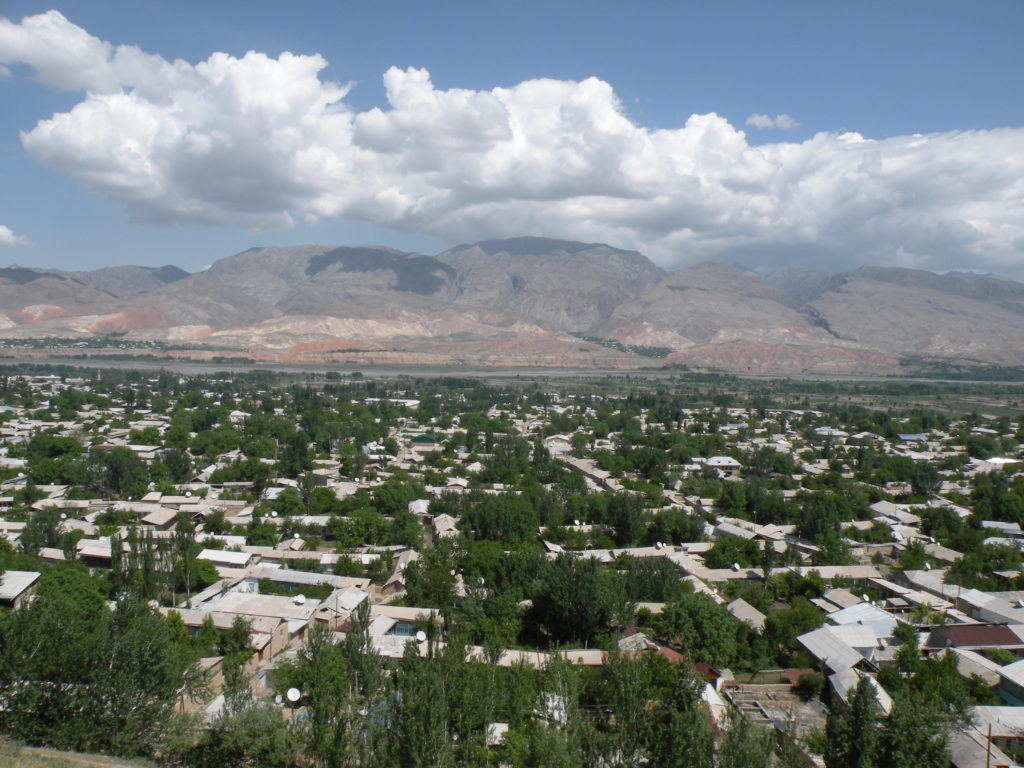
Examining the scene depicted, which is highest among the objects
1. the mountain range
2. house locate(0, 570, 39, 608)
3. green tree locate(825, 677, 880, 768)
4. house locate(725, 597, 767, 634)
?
the mountain range

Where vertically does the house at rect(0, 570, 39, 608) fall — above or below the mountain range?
below

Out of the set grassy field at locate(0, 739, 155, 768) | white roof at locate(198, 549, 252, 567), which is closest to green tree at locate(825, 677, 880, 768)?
grassy field at locate(0, 739, 155, 768)

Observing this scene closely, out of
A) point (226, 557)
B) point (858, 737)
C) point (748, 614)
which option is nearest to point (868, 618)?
point (748, 614)

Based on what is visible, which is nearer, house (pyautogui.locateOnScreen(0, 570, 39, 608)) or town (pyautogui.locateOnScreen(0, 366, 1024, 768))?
town (pyautogui.locateOnScreen(0, 366, 1024, 768))

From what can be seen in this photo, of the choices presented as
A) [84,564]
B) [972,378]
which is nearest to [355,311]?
[972,378]

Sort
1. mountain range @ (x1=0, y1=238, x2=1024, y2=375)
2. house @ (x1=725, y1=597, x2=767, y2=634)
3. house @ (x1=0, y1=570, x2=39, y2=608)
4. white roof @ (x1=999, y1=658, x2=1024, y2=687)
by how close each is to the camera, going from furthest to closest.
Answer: mountain range @ (x1=0, y1=238, x2=1024, y2=375) → house @ (x1=725, y1=597, x2=767, y2=634) → house @ (x1=0, y1=570, x2=39, y2=608) → white roof @ (x1=999, y1=658, x2=1024, y2=687)

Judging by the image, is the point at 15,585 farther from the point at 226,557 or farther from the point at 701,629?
the point at 701,629

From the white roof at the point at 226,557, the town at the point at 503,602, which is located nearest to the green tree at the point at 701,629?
the town at the point at 503,602

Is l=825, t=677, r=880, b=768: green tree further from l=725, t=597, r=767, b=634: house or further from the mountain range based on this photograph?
the mountain range

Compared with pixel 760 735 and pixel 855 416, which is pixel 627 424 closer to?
pixel 855 416
